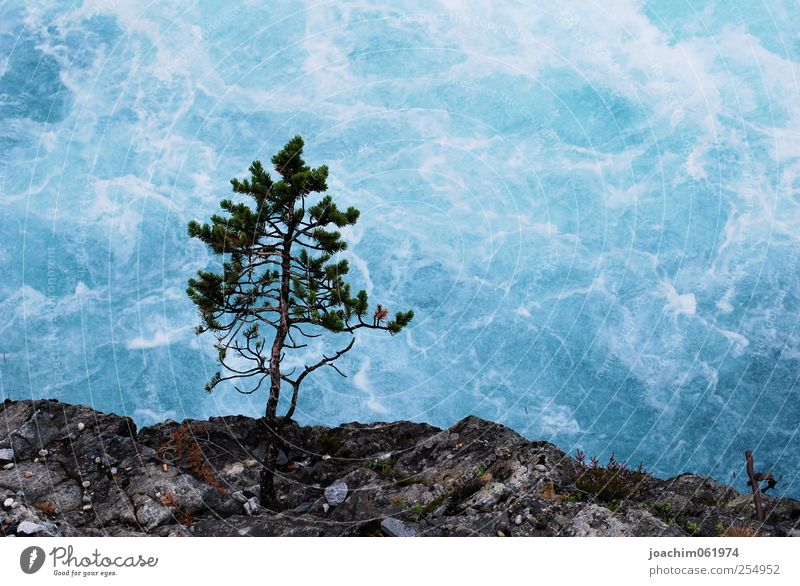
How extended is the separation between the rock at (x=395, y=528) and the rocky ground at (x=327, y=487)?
0.08 feet

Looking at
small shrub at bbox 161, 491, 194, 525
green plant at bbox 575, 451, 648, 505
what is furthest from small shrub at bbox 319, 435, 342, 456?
green plant at bbox 575, 451, 648, 505

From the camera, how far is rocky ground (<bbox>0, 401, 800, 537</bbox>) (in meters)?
13.2

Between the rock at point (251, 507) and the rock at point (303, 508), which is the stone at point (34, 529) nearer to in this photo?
the rock at point (251, 507)

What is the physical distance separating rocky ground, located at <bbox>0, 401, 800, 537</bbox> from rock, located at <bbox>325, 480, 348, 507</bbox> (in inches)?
0.9

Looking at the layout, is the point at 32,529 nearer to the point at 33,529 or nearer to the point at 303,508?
the point at 33,529

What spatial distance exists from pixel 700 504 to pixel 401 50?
1421 cm

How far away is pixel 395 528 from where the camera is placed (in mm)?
12922

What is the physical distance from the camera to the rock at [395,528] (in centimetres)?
1281

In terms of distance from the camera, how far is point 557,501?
1337 centimetres

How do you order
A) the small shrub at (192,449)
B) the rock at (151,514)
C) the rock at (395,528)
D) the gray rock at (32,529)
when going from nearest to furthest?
the rock at (395,528) → the gray rock at (32,529) → the rock at (151,514) → the small shrub at (192,449)

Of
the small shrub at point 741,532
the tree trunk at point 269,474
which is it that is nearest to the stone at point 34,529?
the tree trunk at point 269,474

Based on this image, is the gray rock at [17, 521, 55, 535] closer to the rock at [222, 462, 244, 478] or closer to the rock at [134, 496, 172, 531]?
the rock at [134, 496, 172, 531]

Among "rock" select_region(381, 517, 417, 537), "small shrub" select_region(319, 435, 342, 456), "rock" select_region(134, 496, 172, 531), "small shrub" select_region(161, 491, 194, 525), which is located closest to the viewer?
"rock" select_region(381, 517, 417, 537)

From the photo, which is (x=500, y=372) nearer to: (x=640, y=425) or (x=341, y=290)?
(x=640, y=425)
